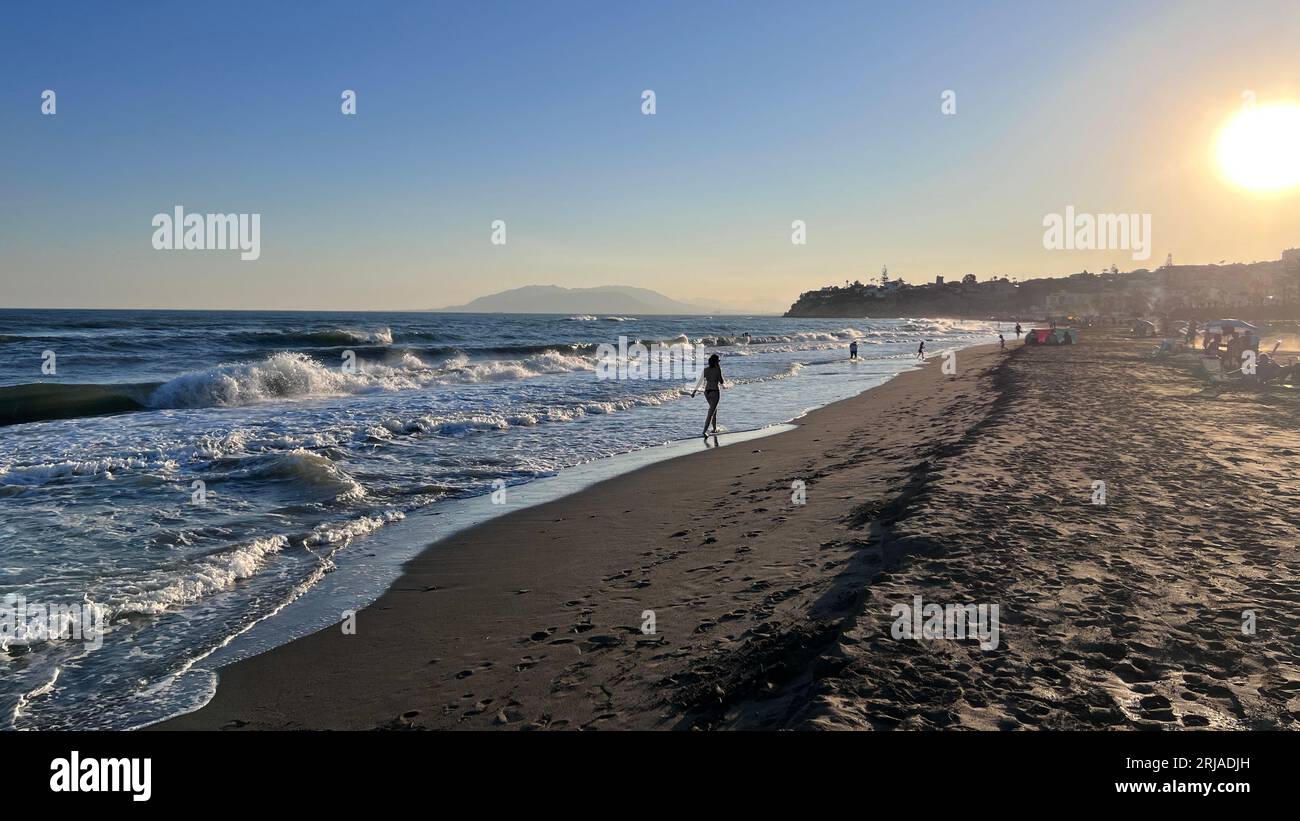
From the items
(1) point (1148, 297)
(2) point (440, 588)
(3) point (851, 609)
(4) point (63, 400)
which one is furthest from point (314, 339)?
(1) point (1148, 297)

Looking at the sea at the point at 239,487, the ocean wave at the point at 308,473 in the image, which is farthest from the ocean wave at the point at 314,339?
the ocean wave at the point at 308,473

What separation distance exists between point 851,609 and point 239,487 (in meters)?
9.72

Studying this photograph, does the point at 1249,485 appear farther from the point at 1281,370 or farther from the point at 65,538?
the point at 1281,370

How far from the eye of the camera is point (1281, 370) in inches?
779

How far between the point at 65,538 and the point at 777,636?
837 centimetres

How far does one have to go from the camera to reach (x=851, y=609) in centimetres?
500

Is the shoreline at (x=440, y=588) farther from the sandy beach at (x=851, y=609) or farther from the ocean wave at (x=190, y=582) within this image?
the ocean wave at (x=190, y=582)

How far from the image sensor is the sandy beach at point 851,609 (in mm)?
3836

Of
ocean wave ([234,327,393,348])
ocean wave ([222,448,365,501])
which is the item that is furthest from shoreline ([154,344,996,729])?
ocean wave ([234,327,393,348])

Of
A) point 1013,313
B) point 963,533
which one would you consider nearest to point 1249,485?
point 963,533

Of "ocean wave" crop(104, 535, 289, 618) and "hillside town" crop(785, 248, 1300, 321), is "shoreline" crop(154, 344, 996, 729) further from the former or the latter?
"hillside town" crop(785, 248, 1300, 321)

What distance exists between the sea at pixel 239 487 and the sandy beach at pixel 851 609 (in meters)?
0.74

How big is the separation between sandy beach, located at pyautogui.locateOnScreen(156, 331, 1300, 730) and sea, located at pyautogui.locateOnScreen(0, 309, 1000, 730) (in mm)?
743
